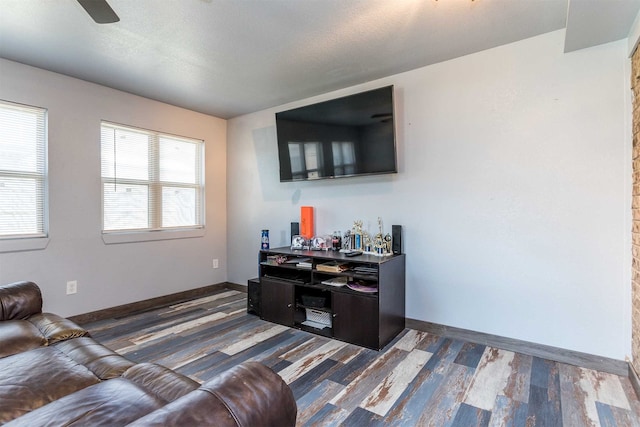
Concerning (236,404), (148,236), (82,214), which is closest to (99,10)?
(236,404)

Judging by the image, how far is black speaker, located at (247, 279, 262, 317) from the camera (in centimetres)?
330

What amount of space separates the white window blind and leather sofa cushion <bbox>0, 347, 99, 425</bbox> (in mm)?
1855

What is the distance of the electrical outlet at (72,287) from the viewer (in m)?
2.96

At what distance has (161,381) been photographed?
3.87 ft

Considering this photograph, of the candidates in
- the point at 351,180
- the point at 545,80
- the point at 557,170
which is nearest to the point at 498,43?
the point at 545,80

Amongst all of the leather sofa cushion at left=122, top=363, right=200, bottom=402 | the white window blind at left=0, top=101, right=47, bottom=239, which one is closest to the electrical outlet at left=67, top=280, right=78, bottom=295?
the white window blind at left=0, top=101, right=47, bottom=239

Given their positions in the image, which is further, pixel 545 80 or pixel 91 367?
pixel 545 80

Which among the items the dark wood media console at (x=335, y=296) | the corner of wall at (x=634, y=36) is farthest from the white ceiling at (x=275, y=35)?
the dark wood media console at (x=335, y=296)

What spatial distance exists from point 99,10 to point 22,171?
213 centimetres

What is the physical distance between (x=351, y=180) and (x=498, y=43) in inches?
65.4

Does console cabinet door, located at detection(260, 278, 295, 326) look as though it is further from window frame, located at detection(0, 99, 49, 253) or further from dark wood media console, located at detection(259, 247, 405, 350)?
window frame, located at detection(0, 99, 49, 253)

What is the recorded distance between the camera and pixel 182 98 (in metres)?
3.55

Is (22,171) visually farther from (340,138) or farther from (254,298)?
(340,138)

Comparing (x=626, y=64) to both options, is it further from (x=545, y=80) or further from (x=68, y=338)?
(x=68, y=338)
